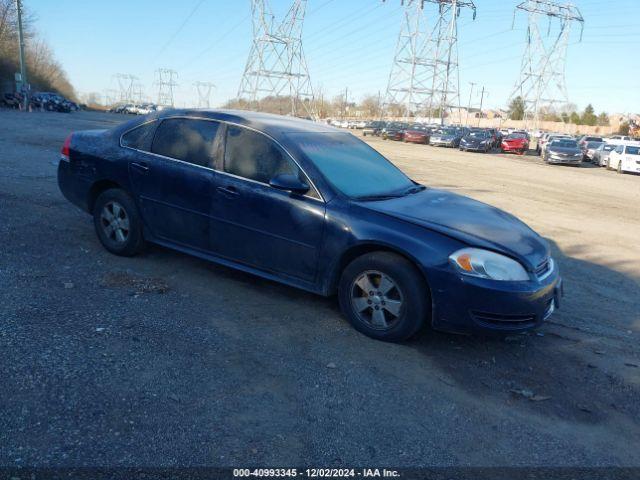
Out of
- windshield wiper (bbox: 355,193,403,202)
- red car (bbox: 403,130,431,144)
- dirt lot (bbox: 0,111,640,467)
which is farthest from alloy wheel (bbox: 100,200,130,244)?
red car (bbox: 403,130,431,144)

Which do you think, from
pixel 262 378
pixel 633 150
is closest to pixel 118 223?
pixel 262 378

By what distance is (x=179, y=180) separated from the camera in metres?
5.14

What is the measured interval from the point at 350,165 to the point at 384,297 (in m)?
1.46

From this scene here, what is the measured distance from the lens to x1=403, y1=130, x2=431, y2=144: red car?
4794 centimetres

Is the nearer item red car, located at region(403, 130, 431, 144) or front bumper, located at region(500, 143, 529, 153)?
front bumper, located at region(500, 143, 529, 153)

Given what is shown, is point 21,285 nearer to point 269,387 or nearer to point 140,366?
point 140,366

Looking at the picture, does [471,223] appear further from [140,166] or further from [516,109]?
[516,109]

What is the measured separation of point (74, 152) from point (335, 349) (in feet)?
12.5

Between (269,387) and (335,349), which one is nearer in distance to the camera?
(269,387)

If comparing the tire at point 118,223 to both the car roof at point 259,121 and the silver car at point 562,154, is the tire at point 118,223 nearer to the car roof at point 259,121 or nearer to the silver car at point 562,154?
the car roof at point 259,121

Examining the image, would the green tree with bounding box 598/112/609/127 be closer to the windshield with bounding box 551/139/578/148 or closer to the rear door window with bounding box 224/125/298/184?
the windshield with bounding box 551/139/578/148

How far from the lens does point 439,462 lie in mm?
2873

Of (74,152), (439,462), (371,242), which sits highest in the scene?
(74,152)

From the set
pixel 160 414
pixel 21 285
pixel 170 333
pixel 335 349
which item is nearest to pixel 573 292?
pixel 335 349
